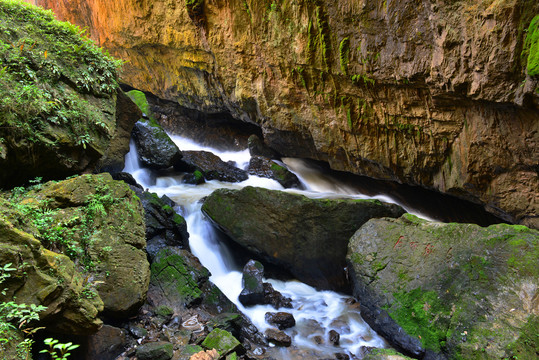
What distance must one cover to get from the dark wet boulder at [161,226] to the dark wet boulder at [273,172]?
489 cm

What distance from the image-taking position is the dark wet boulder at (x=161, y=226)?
6.49 meters

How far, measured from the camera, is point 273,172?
11.6 m

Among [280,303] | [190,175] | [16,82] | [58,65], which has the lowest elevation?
[280,303]

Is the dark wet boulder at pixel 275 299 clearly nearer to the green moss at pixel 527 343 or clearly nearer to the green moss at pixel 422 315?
the green moss at pixel 422 315

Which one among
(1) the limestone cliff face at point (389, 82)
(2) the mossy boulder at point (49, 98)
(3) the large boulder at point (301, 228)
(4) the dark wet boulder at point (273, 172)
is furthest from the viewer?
(4) the dark wet boulder at point (273, 172)

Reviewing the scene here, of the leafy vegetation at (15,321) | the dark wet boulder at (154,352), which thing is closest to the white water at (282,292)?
the dark wet boulder at (154,352)

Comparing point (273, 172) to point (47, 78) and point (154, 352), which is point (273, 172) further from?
point (154, 352)

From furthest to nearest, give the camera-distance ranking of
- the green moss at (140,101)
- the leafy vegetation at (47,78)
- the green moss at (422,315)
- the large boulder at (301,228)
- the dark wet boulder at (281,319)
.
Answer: the green moss at (140,101) → the large boulder at (301,228) → the dark wet boulder at (281,319) → the green moss at (422,315) → the leafy vegetation at (47,78)

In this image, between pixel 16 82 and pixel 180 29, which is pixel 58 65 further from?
pixel 180 29

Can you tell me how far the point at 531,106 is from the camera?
483 centimetres

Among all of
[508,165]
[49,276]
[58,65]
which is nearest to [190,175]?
[58,65]

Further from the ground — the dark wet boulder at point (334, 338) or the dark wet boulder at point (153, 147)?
the dark wet boulder at point (153, 147)

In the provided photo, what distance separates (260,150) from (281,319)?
836 centimetres

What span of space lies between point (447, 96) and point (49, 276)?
6554 mm
